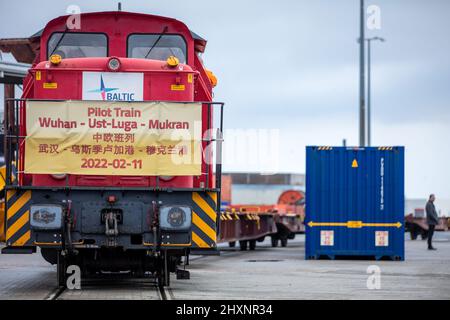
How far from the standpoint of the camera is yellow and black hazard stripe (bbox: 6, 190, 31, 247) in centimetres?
1291

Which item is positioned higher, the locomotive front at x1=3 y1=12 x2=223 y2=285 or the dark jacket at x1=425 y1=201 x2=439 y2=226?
the locomotive front at x1=3 y1=12 x2=223 y2=285

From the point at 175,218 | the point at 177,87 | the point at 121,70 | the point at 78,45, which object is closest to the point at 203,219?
the point at 175,218

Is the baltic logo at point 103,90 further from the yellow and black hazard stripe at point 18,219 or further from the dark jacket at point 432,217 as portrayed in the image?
the dark jacket at point 432,217

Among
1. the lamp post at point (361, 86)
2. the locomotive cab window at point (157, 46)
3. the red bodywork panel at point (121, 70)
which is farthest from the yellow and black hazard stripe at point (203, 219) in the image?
the lamp post at point (361, 86)

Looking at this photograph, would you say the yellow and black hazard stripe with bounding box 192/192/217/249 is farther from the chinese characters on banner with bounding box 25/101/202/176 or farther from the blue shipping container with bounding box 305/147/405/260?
the blue shipping container with bounding box 305/147/405/260

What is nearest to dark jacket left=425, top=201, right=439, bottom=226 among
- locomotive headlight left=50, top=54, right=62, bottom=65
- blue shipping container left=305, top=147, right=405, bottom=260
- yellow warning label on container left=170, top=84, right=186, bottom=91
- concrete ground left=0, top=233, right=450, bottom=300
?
blue shipping container left=305, top=147, right=405, bottom=260

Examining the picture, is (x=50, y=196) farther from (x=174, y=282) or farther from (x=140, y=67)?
(x=174, y=282)

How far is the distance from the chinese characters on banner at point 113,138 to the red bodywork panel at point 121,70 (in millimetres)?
315

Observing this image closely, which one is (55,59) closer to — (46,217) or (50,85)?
(50,85)

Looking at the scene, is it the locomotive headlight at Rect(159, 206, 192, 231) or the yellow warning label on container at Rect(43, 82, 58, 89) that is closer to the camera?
the locomotive headlight at Rect(159, 206, 192, 231)

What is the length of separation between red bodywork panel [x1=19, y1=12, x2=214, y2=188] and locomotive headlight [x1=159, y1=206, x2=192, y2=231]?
0.60 m

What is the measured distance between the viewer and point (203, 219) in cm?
1321

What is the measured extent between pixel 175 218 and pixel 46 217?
67.5 inches

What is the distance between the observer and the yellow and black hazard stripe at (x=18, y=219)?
12914mm
